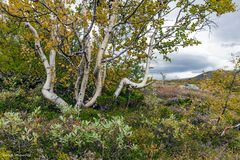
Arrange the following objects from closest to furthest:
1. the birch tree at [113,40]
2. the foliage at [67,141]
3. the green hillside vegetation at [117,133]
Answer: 1. the foliage at [67,141]
2. the green hillside vegetation at [117,133]
3. the birch tree at [113,40]

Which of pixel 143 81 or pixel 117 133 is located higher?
pixel 143 81

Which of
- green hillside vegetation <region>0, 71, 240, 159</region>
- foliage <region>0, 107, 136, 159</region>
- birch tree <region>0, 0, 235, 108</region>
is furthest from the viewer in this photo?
birch tree <region>0, 0, 235, 108</region>

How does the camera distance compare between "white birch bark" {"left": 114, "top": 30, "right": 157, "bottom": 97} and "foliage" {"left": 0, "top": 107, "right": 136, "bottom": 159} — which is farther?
"white birch bark" {"left": 114, "top": 30, "right": 157, "bottom": 97}

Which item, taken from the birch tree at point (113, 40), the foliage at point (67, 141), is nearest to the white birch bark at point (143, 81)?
the birch tree at point (113, 40)

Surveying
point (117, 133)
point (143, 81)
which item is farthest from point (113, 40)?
point (117, 133)

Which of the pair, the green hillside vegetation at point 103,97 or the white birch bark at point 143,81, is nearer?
the green hillside vegetation at point 103,97

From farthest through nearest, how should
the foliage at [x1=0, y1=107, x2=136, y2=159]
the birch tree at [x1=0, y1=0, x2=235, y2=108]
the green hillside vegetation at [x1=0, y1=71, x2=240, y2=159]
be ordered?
the birch tree at [x1=0, y1=0, x2=235, y2=108] → the green hillside vegetation at [x1=0, y1=71, x2=240, y2=159] → the foliage at [x1=0, y1=107, x2=136, y2=159]

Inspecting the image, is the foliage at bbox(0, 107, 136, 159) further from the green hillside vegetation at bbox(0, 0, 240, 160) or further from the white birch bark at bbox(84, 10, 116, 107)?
the white birch bark at bbox(84, 10, 116, 107)

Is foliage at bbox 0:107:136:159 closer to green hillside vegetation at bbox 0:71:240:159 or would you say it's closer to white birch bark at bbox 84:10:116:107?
green hillside vegetation at bbox 0:71:240:159

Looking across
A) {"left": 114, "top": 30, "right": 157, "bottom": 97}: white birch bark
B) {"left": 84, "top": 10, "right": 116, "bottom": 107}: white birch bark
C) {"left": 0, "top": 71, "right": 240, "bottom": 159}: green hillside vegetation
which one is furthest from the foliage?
{"left": 114, "top": 30, "right": 157, "bottom": 97}: white birch bark

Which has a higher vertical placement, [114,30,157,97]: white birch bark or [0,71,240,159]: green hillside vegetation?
[114,30,157,97]: white birch bark

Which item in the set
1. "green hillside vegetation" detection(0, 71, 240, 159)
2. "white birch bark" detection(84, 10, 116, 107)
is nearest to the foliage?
"green hillside vegetation" detection(0, 71, 240, 159)

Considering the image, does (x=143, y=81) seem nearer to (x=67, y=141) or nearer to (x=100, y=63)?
(x=100, y=63)

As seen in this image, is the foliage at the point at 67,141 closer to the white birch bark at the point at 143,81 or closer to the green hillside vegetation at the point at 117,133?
the green hillside vegetation at the point at 117,133
